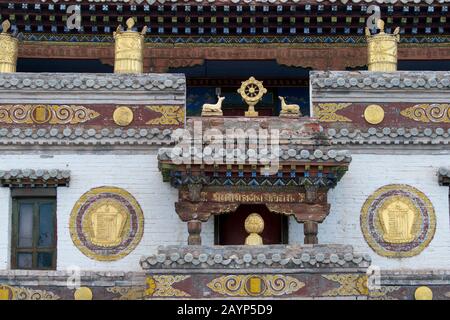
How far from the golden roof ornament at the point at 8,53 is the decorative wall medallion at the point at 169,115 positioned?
3159mm

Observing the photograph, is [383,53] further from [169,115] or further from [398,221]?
[169,115]

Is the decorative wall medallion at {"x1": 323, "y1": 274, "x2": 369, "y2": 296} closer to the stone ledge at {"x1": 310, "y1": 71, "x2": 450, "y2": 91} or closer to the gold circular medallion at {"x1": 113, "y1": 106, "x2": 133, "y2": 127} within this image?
the stone ledge at {"x1": 310, "y1": 71, "x2": 450, "y2": 91}

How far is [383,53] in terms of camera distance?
97.5 feet

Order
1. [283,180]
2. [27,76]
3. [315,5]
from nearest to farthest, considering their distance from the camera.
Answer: [283,180] → [27,76] → [315,5]

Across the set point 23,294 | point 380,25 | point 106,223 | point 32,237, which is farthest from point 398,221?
point 23,294

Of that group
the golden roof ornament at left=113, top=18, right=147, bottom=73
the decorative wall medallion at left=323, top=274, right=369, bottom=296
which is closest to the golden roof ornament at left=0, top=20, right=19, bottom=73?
the golden roof ornament at left=113, top=18, right=147, bottom=73

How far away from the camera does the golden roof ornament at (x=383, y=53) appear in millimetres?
29656

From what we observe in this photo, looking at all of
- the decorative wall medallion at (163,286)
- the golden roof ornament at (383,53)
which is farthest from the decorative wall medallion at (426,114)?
the decorative wall medallion at (163,286)

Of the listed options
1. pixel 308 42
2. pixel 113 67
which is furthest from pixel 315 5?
pixel 113 67

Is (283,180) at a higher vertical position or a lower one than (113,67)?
lower

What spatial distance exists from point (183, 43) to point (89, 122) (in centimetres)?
380

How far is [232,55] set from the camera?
1244 inches

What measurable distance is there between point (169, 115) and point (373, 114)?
3861mm

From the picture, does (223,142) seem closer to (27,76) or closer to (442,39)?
(27,76)
